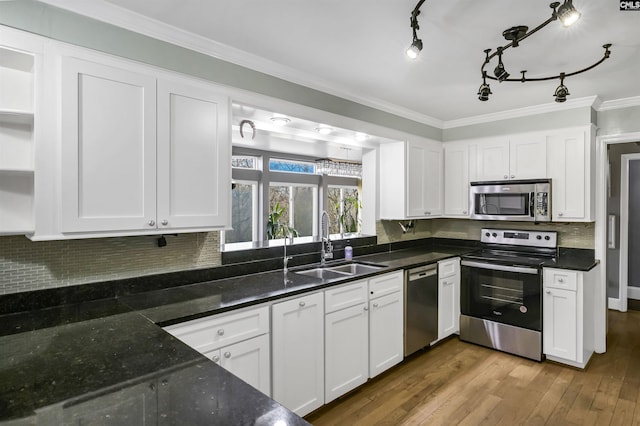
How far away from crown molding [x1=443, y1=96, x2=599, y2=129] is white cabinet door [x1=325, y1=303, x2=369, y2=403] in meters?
2.70

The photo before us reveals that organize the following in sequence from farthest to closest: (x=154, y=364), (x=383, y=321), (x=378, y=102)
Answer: (x=378, y=102)
(x=383, y=321)
(x=154, y=364)

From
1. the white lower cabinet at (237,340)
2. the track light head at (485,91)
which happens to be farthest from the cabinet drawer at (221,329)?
the track light head at (485,91)

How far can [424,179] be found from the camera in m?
4.13

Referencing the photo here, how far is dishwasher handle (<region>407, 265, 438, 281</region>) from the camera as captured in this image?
329 cm

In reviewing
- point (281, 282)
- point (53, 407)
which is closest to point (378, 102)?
point (281, 282)

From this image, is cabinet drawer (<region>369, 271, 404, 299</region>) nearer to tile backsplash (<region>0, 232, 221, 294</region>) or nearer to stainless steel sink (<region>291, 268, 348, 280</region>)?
stainless steel sink (<region>291, 268, 348, 280</region>)

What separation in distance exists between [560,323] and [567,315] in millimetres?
100

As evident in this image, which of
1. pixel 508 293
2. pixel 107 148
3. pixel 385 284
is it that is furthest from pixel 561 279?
pixel 107 148

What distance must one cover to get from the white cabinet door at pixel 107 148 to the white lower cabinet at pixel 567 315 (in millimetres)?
3429

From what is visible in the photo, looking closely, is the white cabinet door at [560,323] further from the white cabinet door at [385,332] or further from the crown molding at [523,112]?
the crown molding at [523,112]

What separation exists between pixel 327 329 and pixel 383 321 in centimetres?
69

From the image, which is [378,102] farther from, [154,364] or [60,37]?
[154,364]

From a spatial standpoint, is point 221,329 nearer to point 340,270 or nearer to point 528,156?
point 340,270

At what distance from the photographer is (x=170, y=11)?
1922 millimetres
